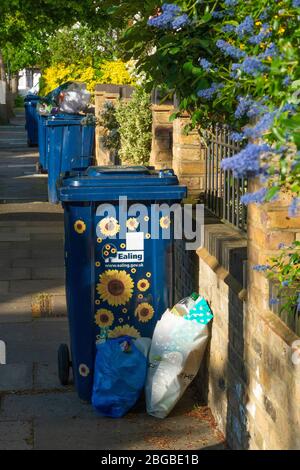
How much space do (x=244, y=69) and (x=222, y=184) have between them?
13.5 feet

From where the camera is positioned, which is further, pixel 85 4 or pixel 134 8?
pixel 85 4

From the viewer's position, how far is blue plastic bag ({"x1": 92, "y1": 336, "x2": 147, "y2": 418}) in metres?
6.37

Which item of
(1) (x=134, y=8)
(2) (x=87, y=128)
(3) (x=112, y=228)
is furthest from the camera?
(2) (x=87, y=128)

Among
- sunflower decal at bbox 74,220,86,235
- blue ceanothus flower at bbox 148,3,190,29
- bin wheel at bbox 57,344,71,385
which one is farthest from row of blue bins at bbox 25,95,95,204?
blue ceanothus flower at bbox 148,3,190,29

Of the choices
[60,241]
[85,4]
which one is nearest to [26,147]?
[85,4]

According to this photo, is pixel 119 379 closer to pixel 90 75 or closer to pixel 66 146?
pixel 66 146

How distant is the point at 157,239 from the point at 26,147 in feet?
84.0

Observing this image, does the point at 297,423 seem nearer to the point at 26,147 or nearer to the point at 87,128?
the point at 87,128

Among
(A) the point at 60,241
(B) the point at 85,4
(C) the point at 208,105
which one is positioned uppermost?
(B) the point at 85,4

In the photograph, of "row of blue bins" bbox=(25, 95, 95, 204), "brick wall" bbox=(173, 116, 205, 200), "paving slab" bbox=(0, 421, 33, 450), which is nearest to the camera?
"paving slab" bbox=(0, 421, 33, 450)

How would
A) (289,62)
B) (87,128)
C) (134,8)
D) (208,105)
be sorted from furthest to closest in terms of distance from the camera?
(87,128) < (134,8) < (208,105) < (289,62)

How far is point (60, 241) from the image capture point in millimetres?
13008

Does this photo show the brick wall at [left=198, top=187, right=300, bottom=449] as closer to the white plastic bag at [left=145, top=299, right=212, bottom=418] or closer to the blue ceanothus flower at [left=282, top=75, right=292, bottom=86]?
the white plastic bag at [left=145, top=299, right=212, bottom=418]
